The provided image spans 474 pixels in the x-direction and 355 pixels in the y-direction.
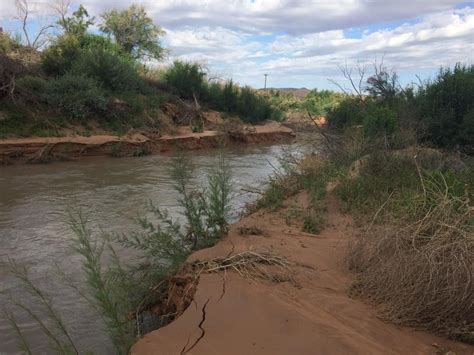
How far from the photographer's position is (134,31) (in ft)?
151

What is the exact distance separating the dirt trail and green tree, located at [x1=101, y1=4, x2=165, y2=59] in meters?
42.9

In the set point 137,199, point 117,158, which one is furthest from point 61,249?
point 117,158

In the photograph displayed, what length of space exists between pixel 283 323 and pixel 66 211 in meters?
4.24

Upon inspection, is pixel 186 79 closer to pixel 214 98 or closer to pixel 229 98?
pixel 214 98

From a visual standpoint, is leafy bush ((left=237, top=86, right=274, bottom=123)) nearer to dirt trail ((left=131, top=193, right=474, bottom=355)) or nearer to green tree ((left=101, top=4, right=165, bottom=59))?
green tree ((left=101, top=4, right=165, bottom=59))

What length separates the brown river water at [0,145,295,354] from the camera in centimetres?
561

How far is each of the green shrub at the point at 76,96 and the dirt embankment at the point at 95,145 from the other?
2.15 m

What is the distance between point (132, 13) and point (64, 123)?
27.6 metres

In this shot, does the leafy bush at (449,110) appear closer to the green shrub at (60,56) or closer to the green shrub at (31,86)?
the green shrub at (31,86)

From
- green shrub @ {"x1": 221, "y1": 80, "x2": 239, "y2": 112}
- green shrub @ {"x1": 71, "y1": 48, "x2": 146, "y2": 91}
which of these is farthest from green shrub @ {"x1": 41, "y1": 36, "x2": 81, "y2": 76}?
green shrub @ {"x1": 221, "y1": 80, "x2": 239, "y2": 112}

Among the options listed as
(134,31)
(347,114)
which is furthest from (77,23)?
(347,114)

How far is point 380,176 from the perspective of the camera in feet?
33.0

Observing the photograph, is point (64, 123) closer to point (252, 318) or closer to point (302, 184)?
point (302, 184)

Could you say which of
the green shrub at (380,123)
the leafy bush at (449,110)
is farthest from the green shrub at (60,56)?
the leafy bush at (449,110)
